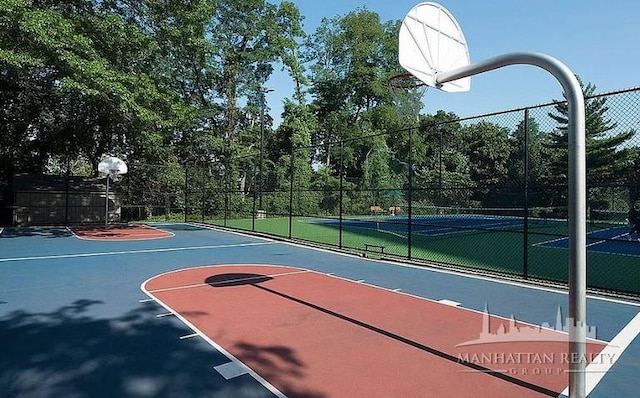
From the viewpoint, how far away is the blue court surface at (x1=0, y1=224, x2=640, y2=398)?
349 cm

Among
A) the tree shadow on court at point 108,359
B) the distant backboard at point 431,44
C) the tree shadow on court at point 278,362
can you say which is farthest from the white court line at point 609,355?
the distant backboard at point 431,44

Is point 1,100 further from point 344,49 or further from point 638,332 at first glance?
point 344,49

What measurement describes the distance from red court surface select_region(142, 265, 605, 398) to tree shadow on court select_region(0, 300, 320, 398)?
24 cm

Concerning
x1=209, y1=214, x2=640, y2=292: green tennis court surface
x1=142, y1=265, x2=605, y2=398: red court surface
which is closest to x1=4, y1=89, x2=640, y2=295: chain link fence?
x1=209, y1=214, x2=640, y2=292: green tennis court surface

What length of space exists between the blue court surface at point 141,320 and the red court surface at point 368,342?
19cm

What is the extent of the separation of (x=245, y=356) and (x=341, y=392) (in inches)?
46.4

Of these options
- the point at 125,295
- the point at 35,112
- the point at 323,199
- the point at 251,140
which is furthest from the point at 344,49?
the point at 125,295

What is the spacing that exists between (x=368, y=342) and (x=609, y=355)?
2502mm

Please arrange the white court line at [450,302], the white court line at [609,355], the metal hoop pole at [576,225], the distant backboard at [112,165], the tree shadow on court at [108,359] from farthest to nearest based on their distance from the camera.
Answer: the distant backboard at [112,165]
the white court line at [450,302]
the white court line at [609,355]
the tree shadow on court at [108,359]
the metal hoop pole at [576,225]

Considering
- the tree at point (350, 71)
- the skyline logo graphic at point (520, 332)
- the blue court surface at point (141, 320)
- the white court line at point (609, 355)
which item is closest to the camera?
the blue court surface at point (141, 320)

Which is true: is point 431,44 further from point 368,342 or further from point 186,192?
point 186,192

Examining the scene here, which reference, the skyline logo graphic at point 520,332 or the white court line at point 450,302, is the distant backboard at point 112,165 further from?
the skyline logo graphic at point 520,332

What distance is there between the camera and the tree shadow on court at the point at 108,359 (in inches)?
132

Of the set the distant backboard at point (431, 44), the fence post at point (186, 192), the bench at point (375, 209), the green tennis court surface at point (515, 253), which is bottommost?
the green tennis court surface at point (515, 253)
